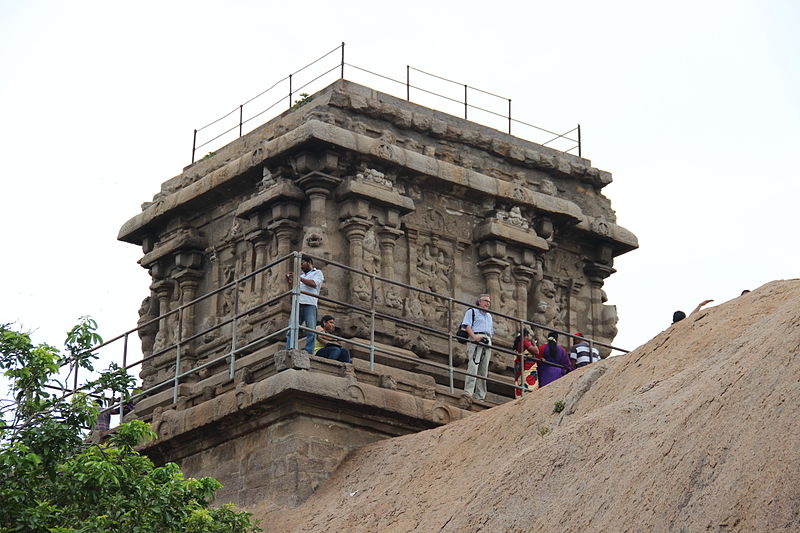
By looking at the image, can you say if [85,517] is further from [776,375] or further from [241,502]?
[776,375]

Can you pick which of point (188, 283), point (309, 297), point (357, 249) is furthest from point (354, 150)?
point (188, 283)

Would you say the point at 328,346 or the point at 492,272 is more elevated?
the point at 492,272

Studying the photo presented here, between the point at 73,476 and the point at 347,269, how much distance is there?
263 inches

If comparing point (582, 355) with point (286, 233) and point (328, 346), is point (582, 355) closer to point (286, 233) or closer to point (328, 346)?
point (328, 346)

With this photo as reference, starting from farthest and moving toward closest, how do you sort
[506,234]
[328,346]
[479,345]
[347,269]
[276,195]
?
1. [506,234]
2. [276,195]
3. [347,269]
4. [479,345]
5. [328,346]

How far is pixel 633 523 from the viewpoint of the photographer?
38.5 feet

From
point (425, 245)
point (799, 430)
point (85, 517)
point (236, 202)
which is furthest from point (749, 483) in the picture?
point (236, 202)

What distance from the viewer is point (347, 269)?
20844mm

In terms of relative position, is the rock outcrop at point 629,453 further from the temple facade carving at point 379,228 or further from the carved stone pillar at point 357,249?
the temple facade carving at point 379,228

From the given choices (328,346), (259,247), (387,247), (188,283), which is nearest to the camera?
(328,346)

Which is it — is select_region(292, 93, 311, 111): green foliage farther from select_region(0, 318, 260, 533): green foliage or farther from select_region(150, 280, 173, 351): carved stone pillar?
select_region(0, 318, 260, 533): green foliage

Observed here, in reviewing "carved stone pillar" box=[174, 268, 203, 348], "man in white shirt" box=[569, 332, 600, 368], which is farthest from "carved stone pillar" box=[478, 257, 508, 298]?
"carved stone pillar" box=[174, 268, 203, 348]

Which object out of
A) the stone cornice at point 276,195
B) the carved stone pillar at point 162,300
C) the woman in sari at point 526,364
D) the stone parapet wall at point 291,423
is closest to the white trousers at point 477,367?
the woman in sari at point 526,364

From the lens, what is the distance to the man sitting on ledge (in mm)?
19125
